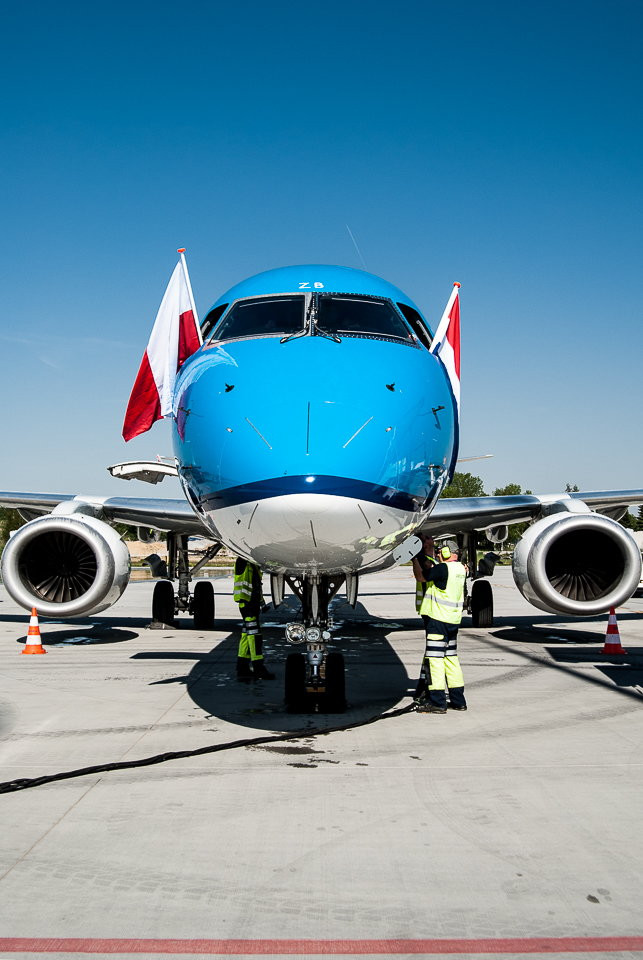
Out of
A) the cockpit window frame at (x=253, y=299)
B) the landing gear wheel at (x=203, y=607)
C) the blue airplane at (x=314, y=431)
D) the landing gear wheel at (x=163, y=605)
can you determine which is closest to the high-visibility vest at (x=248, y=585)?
the blue airplane at (x=314, y=431)

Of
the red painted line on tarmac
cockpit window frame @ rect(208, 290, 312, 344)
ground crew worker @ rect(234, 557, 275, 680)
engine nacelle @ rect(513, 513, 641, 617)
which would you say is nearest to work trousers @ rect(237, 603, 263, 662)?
ground crew worker @ rect(234, 557, 275, 680)

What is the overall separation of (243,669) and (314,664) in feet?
8.04

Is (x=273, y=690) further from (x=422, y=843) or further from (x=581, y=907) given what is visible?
(x=581, y=907)

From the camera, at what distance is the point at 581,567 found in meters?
10.3

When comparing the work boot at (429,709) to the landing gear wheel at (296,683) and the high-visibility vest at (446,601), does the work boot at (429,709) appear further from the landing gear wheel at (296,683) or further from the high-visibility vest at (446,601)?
the landing gear wheel at (296,683)

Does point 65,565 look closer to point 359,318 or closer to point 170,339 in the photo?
point 170,339

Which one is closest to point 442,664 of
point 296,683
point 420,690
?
point 420,690

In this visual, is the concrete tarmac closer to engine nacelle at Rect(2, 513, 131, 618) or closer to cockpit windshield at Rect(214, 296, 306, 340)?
engine nacelle at Rect(2, 513, 131, 618)

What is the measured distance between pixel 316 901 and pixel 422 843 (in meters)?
0.84

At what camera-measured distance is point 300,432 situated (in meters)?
4.60

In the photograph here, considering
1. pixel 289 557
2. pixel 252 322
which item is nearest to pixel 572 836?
pixel 289 557

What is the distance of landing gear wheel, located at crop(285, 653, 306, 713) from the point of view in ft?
23.1

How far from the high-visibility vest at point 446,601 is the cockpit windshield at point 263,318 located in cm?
294

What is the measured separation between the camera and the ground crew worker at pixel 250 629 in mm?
8711
